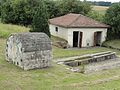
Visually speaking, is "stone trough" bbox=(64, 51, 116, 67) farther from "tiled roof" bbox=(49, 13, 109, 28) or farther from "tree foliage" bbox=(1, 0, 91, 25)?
"tree foliage" bbox=(1, 0, 91, 25)

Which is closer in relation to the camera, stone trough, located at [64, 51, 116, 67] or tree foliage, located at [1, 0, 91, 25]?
stone trough, located at [64, 51, 116, 67]

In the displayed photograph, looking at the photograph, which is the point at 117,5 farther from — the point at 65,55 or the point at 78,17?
the point at 65,55

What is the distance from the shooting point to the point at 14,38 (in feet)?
66.8

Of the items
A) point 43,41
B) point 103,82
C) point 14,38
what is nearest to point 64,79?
point 103,82

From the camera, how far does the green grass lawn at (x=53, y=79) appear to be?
630 inches

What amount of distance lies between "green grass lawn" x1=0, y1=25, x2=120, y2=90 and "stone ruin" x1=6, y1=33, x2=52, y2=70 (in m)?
0.48

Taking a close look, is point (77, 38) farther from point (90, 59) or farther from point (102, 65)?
point (102, 65)

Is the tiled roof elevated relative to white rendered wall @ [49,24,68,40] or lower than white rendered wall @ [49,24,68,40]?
elevated

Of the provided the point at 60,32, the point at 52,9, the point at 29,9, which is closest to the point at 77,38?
the point at 60,32

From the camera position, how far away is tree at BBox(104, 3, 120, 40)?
32500 millimetres

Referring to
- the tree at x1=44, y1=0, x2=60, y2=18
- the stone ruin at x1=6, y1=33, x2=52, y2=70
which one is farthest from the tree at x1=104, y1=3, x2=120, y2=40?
the stone ruin at x1=6, y1=33, x2=52, y2=70

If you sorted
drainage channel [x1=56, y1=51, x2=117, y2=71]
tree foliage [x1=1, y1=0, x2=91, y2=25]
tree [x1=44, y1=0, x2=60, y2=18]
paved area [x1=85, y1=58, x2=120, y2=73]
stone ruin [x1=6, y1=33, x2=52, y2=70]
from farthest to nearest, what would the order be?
tree [x1=44, y1=0, x2=60, y2=18], tree foliage [x1=1, y1=0, x2=91, y2=25], drainage channel [x1=56, y1=51, x2=117, y2=71], paved area [x1=85, y1=58, x2=120, y2=73], stone ruin [x1=6, y1=33, x2=52, y2=70]

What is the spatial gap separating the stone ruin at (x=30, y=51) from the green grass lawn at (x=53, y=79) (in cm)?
48

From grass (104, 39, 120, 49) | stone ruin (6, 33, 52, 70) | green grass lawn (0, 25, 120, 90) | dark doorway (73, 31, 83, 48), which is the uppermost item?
stone ruin (6, 33, 52, 70)
